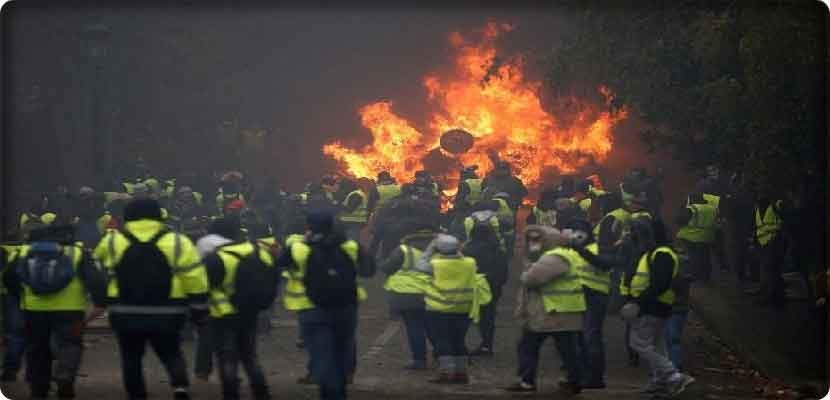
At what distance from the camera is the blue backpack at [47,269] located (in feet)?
40.8

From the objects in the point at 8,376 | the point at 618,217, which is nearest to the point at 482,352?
the point at 618,217

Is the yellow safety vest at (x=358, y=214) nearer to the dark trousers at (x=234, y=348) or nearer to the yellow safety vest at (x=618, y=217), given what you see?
the yellow safety vest at (x=618, y=217)

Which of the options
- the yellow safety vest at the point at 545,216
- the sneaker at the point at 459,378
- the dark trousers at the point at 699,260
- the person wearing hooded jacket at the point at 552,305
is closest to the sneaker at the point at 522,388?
the person wearing hooded jacket at the point at 552,305

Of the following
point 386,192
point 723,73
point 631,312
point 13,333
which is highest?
point 723,73

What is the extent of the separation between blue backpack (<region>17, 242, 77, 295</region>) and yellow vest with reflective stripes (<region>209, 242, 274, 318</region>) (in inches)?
49.3

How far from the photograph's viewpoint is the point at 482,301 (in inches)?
609

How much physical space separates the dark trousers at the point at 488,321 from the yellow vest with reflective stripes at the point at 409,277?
1456 mm

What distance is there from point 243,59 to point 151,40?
5981 mm

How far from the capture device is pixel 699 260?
74.7ft

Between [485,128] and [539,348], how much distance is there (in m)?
22.7

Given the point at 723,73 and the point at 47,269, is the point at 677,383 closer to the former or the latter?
the point at 47,269

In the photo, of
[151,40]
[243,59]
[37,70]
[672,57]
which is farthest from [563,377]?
[243,59]

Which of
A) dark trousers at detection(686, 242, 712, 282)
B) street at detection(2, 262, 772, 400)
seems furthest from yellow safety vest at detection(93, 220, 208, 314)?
dark trousers at detection(686, 242, 712, 282)

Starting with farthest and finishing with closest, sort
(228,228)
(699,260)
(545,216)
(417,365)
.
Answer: (699,260) < (545,216) < (417,365) < (228,228)
